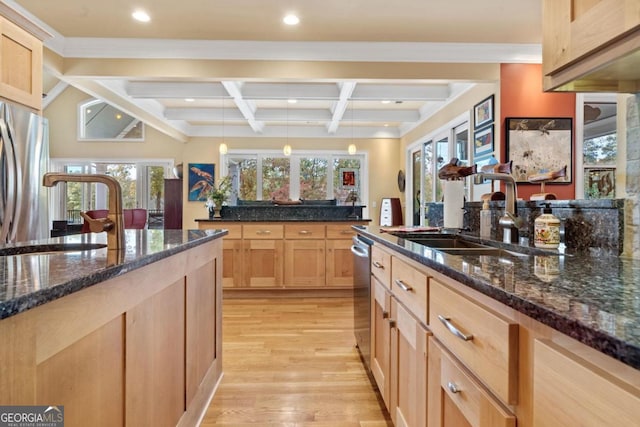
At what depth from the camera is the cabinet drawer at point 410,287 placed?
47.5 inches

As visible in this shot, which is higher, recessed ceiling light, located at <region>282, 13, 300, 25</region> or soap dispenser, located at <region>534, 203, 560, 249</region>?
recessed ceiling light, located at <region>282, 13, 300, 25</region>

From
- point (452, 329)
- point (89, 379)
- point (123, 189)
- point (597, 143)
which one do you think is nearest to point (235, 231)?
point (89, 379)


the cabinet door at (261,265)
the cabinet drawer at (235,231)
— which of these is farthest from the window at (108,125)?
the cabinet door at (261,265)

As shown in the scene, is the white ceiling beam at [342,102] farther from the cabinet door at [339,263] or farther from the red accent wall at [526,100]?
the cabinet door at [339,263]

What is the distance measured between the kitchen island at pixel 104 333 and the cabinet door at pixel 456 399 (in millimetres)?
906

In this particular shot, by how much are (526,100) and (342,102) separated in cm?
239

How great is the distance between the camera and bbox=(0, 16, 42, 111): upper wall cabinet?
237 centimetres

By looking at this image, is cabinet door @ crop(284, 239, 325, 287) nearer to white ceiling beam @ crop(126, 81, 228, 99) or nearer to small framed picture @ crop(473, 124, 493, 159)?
small framed picture @ crop(473, 124, 493, 159)

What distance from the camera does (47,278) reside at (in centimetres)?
74

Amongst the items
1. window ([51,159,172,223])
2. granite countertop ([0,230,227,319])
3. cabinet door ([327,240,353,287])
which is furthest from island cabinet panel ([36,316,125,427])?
window ([51,159,172,223])

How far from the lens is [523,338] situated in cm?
67

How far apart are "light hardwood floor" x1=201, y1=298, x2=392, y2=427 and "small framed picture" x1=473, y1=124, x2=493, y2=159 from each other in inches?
97.2

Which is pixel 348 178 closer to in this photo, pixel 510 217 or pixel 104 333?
pixel 510 217

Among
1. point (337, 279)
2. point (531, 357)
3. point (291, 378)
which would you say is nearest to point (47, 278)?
point (531, 357)
